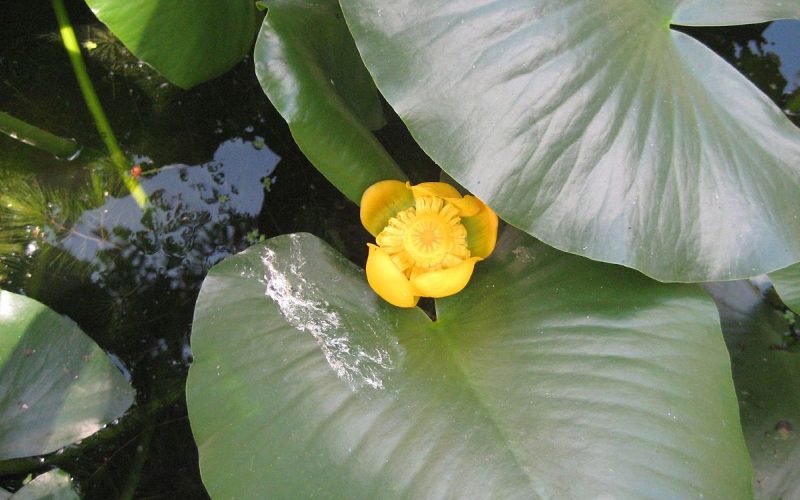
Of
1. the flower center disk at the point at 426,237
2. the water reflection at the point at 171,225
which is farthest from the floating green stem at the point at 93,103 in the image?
the flower center disk at the point at 426,237

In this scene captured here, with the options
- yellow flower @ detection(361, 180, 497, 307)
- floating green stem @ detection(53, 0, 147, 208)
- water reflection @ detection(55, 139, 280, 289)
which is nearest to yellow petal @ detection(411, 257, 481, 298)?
yellow flower @ detection(361, 180, 497, 307)

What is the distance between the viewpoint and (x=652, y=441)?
27.7 inches

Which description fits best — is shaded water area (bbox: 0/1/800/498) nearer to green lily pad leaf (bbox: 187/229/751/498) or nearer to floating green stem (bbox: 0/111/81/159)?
floating green stem (bbox: 0/111/81/159)

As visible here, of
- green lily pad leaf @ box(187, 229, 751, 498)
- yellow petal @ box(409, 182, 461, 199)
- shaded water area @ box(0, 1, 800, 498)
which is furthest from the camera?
shaded water area @ box(0, 1, 800, 498)

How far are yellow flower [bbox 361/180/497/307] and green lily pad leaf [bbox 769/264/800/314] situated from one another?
41cm

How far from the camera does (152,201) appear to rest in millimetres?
1148

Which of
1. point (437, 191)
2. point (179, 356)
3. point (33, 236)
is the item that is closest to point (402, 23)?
point (437, 191)

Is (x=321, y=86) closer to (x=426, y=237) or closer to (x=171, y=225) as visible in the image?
(x=426, y=237)

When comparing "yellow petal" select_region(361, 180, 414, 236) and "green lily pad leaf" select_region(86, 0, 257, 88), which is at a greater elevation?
"green lily pad leaf" select_region(86, 0, 257, 88)

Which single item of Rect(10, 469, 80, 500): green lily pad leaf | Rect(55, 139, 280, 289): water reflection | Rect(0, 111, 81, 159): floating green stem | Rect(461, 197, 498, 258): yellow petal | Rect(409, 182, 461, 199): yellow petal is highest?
Rect(409, 182, 461, 199): yellow petal

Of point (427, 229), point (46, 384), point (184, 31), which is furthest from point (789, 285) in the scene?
point (46, 384)

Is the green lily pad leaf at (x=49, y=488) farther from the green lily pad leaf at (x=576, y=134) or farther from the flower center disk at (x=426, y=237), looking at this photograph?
the green lily pad leaf at (x=576, y=134)

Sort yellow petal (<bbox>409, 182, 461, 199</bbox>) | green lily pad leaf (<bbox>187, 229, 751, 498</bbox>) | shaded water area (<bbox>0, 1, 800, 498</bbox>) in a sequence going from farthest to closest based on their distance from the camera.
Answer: shaded water area (<bbox>0, 1, 800, 498</bbox>) < yellow petal (<bbox>409, 182, 461, 199</bbox>) < green lily pad leaf (<bbox>187, 229, 751, 498</bbox>)

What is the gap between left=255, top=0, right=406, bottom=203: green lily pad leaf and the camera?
0.77 m
